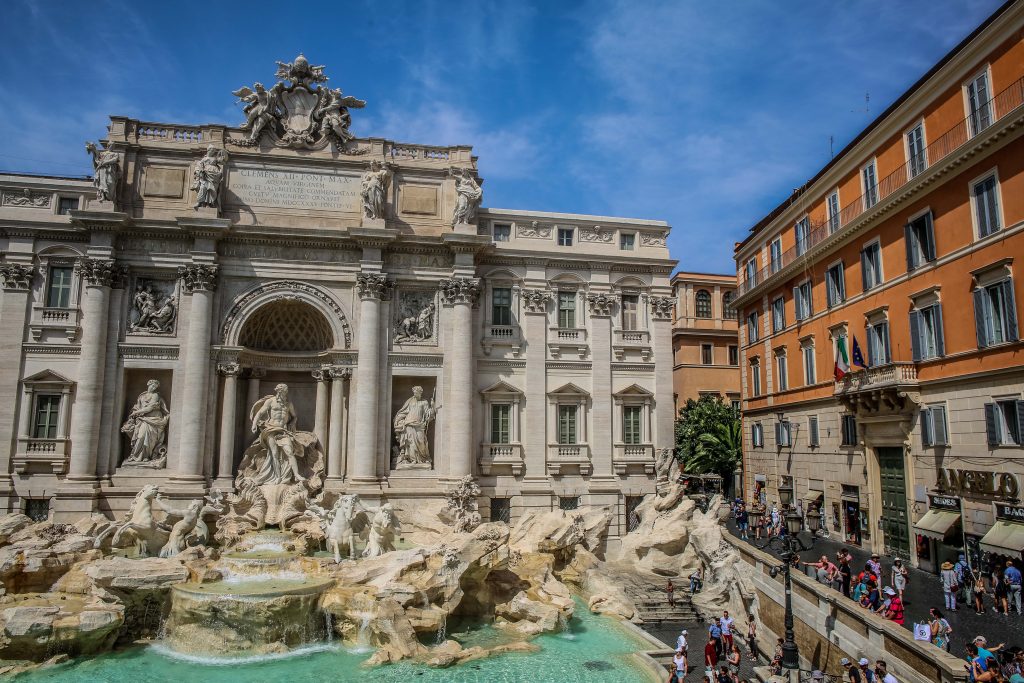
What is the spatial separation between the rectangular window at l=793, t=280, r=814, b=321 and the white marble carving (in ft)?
88.4

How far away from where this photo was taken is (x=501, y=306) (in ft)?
99.3

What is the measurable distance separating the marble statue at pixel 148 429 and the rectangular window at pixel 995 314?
91.7ft

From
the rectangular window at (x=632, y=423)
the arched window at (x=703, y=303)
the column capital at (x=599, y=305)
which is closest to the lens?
the rectangular window at (x=632, y=423)

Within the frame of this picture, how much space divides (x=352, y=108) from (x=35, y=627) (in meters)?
21.7

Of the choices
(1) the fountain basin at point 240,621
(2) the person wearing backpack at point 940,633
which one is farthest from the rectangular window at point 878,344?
(1) the fountain basin at point 240,621

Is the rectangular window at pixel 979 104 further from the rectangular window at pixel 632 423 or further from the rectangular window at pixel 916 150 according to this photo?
the rectangular window at pixel 632 423

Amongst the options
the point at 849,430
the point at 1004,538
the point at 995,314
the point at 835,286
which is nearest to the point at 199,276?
the point at 835,286

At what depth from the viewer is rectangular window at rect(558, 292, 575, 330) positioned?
30.7 meters

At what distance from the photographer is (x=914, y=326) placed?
2366 cm

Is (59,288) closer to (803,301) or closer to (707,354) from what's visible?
(803,301)

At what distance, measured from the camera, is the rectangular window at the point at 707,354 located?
155ft

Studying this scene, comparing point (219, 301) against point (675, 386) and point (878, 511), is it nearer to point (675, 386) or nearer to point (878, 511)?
point (878, 511)

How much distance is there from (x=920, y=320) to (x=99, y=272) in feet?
96.9

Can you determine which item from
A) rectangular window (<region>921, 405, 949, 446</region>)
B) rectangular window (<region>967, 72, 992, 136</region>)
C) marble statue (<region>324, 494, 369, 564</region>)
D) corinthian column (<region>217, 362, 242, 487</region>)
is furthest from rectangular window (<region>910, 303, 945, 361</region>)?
corinthian column (<region>217, 362, 242, 487</region>)
